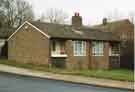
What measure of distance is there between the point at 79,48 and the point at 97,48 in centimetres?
310

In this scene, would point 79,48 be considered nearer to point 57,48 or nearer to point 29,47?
point 57,48

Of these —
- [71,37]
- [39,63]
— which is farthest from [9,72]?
[71,37]

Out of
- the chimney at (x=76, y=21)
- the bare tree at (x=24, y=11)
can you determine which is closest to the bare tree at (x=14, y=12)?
the bare tree at (x=24, y=11)

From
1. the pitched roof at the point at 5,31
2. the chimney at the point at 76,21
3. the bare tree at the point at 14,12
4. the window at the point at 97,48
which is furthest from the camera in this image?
the bare tree at the point at 14,12

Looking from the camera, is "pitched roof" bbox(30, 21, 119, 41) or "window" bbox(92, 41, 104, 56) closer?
"pitched roof" bbox(30, 21, 119, 41)

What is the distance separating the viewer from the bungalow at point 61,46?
30.6 metres

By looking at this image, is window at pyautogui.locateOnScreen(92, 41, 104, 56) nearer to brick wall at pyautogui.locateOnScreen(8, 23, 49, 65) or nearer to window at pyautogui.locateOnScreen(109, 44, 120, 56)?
window at pyautogui.locateOnScreen(109, 44, 120, 56)

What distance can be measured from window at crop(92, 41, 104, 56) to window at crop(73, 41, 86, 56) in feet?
5.29

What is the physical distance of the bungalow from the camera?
101ft

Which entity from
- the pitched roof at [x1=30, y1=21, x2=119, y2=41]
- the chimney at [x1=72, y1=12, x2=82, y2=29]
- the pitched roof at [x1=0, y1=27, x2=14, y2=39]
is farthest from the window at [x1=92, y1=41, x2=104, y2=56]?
the pitched roof at [x1=0, y1=27, x2=14, y2=39]

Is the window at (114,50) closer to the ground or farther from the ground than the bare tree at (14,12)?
closer to the ground

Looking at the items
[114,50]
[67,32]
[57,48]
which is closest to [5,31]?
[67,32]

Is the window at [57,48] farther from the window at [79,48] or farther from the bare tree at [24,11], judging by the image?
the bare tree at [24,11]

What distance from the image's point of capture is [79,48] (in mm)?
32750
